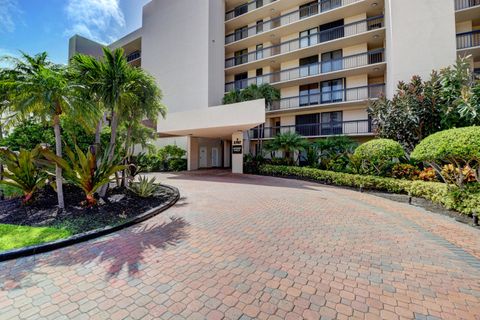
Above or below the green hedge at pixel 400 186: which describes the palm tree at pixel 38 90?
above

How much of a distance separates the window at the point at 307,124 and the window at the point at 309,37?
20.9 ft

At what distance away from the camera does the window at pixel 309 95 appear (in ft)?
64.1

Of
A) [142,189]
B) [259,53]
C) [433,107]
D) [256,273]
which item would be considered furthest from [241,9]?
[256,273]

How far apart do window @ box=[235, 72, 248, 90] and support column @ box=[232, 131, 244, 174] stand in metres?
7.95

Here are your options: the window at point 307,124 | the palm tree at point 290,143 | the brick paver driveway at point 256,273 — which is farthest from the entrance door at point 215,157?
the brick paver driveway at point 256,273

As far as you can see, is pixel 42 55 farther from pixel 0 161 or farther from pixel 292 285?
pixel 292 285

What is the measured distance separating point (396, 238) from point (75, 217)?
7713mm

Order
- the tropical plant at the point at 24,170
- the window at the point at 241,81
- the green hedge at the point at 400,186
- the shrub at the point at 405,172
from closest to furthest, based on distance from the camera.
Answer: the tropical plant at the point at 24,170
the green hedge at the point at 400,186
the shrub at the point at 405,172
the window at the point at 241,81

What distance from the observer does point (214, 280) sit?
311 cm

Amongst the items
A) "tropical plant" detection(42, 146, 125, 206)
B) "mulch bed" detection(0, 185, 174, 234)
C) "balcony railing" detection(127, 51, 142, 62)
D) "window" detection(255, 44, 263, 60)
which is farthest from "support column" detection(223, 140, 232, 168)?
"tropical plant" detection(42, 146, 125, 206)

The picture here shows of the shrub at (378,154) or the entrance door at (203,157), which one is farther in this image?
the entrance door at (203,157)

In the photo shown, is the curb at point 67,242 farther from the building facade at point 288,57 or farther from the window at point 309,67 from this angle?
the window at point 309,67

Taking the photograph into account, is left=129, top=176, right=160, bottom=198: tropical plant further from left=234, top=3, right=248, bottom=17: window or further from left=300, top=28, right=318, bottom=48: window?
left=234, top=3, right=248, bottom=17: window

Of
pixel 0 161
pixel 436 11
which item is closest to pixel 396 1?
pixel 436 11
